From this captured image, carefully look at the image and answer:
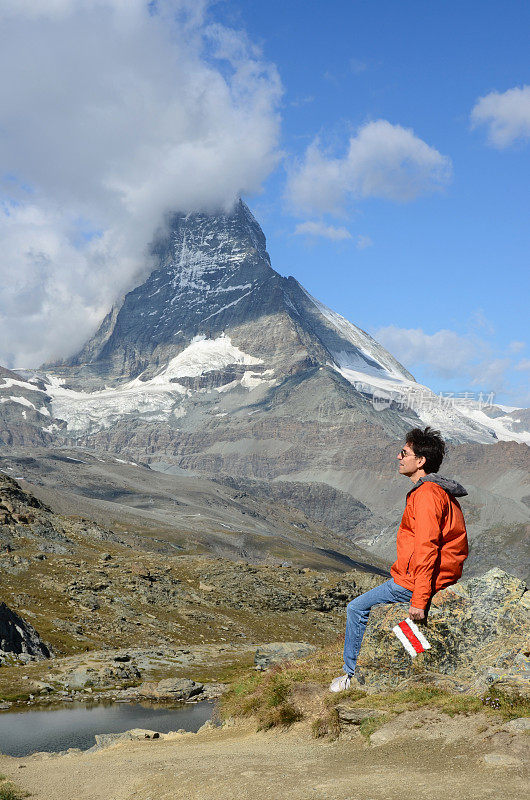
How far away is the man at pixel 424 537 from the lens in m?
12.6

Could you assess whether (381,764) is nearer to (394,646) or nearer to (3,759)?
(394,646)

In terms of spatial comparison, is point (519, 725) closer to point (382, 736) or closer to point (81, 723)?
point (382, 736)

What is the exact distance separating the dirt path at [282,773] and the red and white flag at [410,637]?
7.02ft

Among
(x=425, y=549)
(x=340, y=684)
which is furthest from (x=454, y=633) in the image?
(x=425, y=549)

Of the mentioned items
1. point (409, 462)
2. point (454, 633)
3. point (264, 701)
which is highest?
point (409, 462)

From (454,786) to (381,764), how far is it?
1958mm

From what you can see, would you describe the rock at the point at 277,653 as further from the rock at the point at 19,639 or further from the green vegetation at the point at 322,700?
the rock at the point at 19,639

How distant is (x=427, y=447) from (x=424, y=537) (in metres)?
2.16

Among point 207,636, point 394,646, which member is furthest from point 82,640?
point 394,646

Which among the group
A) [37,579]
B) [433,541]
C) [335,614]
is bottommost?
[335,614]

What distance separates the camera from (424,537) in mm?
12562

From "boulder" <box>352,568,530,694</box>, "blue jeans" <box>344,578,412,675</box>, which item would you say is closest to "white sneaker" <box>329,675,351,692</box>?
"blue jeans" <box>344,578,412,675</box>

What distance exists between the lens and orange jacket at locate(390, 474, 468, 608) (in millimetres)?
12570

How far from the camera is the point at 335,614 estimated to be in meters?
101
